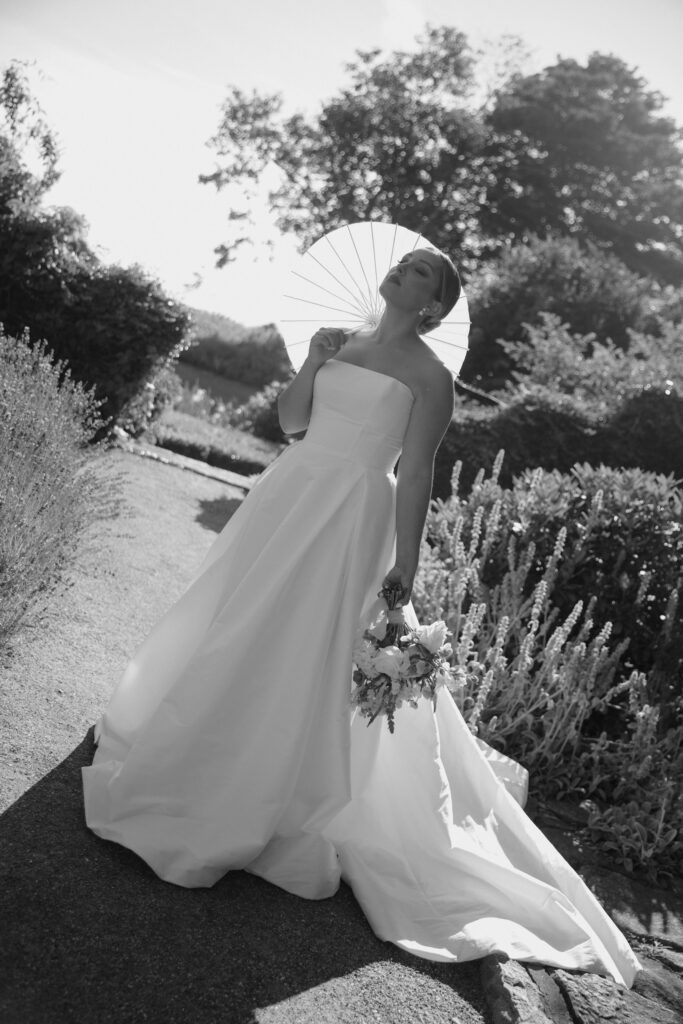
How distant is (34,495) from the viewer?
A: 480 cm

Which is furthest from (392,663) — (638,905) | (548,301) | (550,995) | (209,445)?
(548,301)

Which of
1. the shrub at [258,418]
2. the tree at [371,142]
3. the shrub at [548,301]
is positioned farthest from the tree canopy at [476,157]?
the shrub at [258,418]

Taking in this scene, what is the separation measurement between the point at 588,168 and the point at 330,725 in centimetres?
3387

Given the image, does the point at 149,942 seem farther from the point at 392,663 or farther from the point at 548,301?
the point at 548,301

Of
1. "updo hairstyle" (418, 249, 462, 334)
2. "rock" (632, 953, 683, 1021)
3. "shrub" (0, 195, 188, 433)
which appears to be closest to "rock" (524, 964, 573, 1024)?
"rock" (632, 953, 683, 1021)

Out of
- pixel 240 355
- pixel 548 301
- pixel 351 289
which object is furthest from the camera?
pixel 240 355

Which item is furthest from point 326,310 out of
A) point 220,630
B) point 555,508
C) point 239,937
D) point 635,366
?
point 635,366

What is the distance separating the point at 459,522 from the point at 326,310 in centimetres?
205

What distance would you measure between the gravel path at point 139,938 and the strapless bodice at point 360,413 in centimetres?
160

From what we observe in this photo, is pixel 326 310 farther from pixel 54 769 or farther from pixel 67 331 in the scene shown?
pixel 67 331

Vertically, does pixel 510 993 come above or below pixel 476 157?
below

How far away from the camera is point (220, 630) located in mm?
3389

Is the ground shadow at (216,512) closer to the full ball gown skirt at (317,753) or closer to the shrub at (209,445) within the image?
the shrub at (209,445)

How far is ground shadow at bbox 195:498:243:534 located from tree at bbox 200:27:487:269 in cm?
2063
